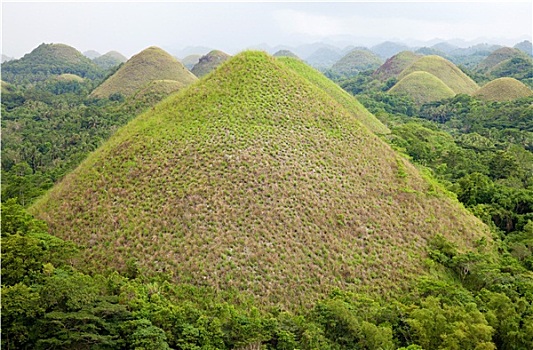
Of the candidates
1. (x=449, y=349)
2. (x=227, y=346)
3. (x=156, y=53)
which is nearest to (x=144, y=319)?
(x=227, y=346)

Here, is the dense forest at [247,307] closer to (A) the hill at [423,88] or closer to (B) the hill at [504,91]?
(B) the hill at [504,91]

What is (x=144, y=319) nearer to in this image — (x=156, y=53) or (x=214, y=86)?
(x=214, y=86)

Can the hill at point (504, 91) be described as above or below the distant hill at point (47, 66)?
below

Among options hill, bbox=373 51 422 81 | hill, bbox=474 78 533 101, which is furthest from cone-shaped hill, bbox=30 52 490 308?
hill, bbox=373 51 422 81

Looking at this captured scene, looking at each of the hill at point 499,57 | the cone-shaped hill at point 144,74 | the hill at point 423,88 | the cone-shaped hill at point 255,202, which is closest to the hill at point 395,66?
the hill at point 499,57

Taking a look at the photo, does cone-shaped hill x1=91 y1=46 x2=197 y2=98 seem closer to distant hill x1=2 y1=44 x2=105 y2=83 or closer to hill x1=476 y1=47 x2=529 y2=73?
distant hill x1=2 y1=44 x2=105 y2=83

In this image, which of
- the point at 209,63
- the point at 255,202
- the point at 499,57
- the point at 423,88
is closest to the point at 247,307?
the point at 255,202
